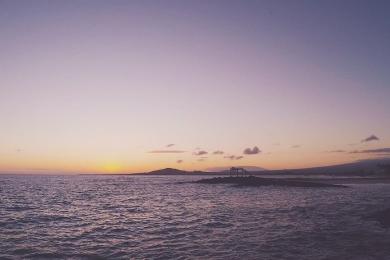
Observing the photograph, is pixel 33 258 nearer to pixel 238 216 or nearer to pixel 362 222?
pixel 238 216

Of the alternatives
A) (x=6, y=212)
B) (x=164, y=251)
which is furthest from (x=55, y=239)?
(x=6, y=212)

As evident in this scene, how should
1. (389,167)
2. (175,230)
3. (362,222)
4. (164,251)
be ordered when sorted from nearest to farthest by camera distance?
(164,251)
(175,230)
(362,222)
(389,167)

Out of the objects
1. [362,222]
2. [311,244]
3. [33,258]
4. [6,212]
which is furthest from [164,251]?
[6,212]

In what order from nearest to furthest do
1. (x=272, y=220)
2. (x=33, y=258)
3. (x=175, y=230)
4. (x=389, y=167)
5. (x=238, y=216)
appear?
(x=33, y=258)
(x=175, y=230)
(x=272, y=220)
(x=238, y=216)
(x=389, y=167)

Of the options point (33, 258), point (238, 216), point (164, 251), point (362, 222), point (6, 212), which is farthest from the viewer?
point (6, 212)

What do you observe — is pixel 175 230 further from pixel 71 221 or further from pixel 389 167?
pixel 389 167

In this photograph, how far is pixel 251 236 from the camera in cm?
2934

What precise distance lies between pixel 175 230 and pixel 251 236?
6796mm

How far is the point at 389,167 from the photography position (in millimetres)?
187250

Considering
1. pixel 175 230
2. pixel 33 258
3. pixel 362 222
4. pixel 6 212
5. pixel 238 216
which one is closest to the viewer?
pixel 33 258

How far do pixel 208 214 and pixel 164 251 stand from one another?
785 inches

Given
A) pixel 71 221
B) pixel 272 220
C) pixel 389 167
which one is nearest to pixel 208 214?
pixel 272 220

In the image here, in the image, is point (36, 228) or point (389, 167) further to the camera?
point (389, 167)

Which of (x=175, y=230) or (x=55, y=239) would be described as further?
(x=175, y=230)
